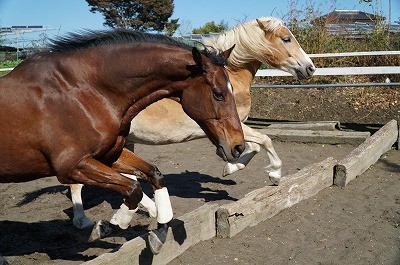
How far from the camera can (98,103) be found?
12.0 feet

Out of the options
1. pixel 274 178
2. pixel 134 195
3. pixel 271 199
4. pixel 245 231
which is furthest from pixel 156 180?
pixel 274 178

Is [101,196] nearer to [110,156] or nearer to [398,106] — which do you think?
[110,156]

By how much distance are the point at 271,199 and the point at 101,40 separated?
251 centimetres

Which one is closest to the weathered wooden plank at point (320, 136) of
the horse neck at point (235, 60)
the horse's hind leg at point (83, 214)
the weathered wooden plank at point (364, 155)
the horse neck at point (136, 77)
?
the weathered wooden plank at point (364, 155)

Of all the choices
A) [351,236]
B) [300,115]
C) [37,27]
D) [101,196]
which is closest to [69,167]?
[351,236]

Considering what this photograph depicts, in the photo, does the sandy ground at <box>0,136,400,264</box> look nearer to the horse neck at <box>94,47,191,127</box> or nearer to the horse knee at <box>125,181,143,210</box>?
the horse knee at <box>125,181,143,210</box>

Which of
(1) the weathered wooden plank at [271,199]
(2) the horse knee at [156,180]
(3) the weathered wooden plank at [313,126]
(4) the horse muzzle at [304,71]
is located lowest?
(3) the weathered wooden plank at [313,126]

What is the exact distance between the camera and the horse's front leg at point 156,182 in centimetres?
389

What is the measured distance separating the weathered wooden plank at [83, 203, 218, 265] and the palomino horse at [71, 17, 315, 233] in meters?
1.45

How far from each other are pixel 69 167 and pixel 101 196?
10.6 ft

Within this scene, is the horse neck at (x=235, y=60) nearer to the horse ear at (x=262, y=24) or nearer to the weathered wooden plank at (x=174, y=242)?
the horse ear at (x=262, y=24)

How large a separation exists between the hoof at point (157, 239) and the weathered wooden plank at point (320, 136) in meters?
6.05

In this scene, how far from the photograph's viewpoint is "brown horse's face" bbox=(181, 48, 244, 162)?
357 cm

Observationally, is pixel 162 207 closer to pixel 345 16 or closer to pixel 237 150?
pixel 237 150
